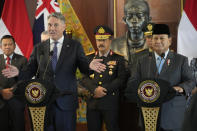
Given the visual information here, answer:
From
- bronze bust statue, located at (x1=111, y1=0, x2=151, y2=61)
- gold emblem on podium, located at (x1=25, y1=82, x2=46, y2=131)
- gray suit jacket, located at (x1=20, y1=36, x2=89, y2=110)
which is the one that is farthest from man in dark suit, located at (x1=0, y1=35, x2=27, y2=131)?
A: bronze bust statue, located at (x1=111, y1=0, x2=151, y2=61)

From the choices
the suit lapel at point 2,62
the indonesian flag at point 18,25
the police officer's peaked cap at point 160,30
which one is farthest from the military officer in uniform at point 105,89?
the indonesian flag at point 18,25

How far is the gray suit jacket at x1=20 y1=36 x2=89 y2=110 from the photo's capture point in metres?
3.05

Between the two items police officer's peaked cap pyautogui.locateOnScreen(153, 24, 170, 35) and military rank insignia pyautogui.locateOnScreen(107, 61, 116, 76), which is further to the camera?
military rank insignia pyautogui.locateOnScreen(107, 61, 116, 76)

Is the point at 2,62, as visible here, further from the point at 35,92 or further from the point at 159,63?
the point at 159,63

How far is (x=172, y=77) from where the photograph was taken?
311cm

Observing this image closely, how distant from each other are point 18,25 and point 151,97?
3034 millimetres

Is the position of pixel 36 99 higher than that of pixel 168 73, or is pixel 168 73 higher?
pixel 168 73

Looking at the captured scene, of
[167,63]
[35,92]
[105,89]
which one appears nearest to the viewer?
[35,92]

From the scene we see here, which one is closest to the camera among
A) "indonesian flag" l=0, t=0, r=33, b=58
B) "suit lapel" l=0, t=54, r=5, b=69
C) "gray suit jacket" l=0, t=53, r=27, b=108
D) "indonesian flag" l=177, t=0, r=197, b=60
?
"gray suit jacket" l=0, t=53, r=27, b=108

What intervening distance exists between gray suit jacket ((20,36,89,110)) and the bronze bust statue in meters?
1.23

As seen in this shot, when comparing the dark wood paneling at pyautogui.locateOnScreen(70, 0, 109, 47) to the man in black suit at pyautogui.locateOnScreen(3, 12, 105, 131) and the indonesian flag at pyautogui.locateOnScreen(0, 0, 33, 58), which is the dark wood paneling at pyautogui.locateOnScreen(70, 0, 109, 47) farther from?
the man in black suit at pyautogui.locateOnScreen(3, 12, 105, 131)

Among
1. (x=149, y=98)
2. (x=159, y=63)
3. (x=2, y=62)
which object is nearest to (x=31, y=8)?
(x=2, y=62)

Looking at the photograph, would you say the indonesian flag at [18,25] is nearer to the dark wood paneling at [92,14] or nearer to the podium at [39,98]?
the dark wood paneling at [92,14]

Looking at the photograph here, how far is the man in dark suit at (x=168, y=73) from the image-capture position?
3035mm
